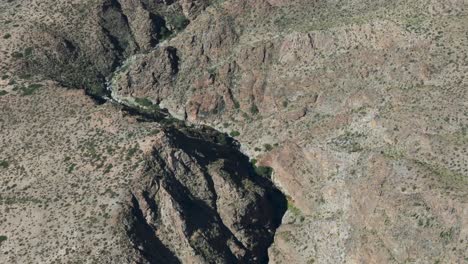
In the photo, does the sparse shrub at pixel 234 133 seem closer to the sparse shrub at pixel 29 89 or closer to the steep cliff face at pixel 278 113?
the steep cliff face at pixel 278 113

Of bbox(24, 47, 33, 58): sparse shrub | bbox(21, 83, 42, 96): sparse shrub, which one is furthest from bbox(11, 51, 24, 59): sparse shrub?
bbox(21, 83, 42, 96): sparse shrub

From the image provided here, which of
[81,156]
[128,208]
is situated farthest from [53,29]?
[128,208]

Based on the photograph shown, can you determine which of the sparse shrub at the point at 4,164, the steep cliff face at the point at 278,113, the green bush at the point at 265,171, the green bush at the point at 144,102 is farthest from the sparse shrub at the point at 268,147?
the sparse shrub at the point at 4,164

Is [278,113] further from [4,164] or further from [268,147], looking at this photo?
[4,164]

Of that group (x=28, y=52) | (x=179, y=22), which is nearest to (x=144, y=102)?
(x=179, y=22)

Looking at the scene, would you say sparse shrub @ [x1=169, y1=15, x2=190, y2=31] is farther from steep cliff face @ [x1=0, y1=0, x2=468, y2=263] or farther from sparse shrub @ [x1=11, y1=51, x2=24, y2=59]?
sparse shrub @ [x1=11, y1=51, x2=24, y2=59]

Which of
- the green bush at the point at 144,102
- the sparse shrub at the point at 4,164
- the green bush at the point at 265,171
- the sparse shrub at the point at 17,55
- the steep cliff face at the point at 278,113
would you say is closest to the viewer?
the steep cliff face at the point at 278,113

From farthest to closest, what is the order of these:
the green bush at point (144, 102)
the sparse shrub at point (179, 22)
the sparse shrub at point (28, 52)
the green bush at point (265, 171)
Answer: the sparse shrub at point (179, 22), the green bush at point (144, 102), the sparse shrub at point (28, 52), the green bush at point (265, 171)

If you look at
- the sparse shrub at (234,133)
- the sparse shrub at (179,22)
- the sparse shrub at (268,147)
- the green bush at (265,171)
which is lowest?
the green bush at (265,171)

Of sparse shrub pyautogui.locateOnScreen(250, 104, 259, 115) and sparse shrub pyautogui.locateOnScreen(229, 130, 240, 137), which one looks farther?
sparse shrub pyautogui.locateOnScreen(250, 104, 259, 115)
